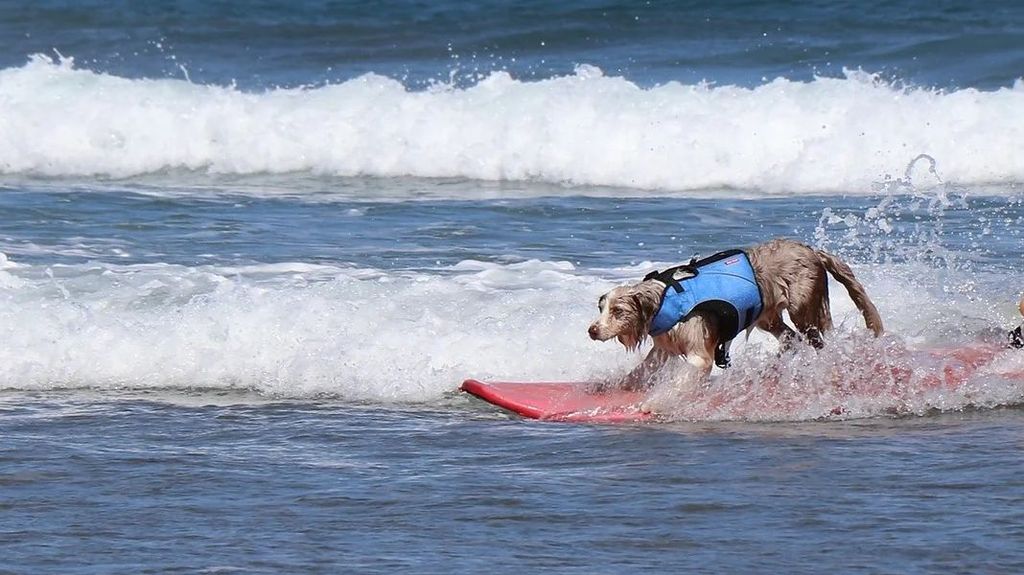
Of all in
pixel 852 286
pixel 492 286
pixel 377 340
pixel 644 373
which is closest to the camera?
pixel 644 373

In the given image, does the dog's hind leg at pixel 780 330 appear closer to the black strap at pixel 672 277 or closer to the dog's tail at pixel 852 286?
the dog's tail at pixel 852 286

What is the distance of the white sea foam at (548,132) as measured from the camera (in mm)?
17188

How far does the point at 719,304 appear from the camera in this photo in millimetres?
7914

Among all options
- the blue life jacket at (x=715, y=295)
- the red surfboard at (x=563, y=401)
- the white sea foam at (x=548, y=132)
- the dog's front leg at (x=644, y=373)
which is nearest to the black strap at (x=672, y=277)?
the blue life jacket at (x=715, y=295)

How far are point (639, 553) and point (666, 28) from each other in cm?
1880

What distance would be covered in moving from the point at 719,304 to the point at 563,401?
0.89 m

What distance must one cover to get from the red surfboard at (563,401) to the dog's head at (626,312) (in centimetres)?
37

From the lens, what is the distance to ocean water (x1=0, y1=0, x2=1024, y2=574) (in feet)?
19.6

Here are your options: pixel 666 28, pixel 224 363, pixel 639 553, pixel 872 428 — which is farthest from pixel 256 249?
pixel 666 28

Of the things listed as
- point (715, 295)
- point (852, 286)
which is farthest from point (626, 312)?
point (852, 286)

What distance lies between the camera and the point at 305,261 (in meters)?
11.5

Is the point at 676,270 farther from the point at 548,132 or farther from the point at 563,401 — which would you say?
the point at 548,132

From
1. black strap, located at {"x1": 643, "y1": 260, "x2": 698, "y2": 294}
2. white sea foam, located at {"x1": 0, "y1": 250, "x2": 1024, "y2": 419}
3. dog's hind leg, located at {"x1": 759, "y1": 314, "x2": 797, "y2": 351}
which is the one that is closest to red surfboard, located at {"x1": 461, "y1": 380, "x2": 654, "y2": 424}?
white sea foam, located at {"x1": 0, "y1": 250, "x2": 1024, "y2": 419}

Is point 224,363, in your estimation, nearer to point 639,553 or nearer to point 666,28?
point 639,553
